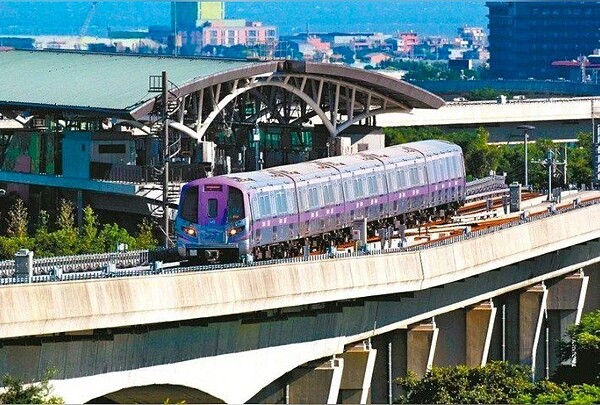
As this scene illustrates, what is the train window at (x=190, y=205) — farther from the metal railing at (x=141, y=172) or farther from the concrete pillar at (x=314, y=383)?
the metal railing at (x=141, y=172)

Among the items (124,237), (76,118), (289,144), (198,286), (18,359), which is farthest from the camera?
(289,144)

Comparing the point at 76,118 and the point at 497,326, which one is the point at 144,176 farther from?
the point at 497,326

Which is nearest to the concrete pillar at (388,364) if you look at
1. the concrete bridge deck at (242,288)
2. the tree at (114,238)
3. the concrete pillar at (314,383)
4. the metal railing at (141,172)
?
the concrete bridge deck at (242,288)

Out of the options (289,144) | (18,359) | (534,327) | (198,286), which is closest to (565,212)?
(534,327)

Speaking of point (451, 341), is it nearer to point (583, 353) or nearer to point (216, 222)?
point (583, 353)

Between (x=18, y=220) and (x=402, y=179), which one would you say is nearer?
(x=402, y=179)

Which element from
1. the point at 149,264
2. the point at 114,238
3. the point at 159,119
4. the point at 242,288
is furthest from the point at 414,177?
the point at 242,288

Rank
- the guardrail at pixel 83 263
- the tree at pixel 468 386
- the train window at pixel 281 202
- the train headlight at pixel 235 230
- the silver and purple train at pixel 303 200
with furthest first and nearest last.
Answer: the train window at pixel 281 202, the silver and purple train at pixel 303 200, the train headlight at pixel 235 230, the tree at pixel 468 386, the guardrail at pixel 83 263
